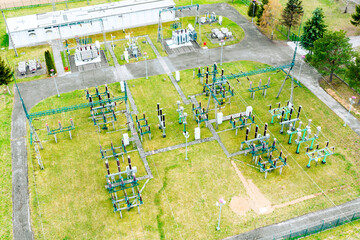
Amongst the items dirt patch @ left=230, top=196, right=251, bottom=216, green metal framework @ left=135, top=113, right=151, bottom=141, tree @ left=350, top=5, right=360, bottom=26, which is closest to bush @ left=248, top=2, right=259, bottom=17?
tree @ left=350, top=5, right=360, bottom=26

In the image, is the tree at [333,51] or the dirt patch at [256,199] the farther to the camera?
the tree at [333,51]

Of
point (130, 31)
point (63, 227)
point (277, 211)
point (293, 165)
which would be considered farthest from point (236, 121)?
point (130, 31)

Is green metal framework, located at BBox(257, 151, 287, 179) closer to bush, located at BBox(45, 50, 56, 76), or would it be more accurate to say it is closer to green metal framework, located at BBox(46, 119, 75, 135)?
green metal framework, located at BBox(46, 119, 75, 135)

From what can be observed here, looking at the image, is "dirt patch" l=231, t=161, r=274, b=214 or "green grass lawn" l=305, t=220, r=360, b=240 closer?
"green grass lawn" l=305, t=220, r=360, b=240

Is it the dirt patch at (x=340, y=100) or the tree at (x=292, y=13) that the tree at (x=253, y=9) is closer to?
the tree at (x=292, y=13)

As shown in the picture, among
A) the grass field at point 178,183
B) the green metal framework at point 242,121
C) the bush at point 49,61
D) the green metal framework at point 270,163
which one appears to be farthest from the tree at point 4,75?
the green metal framework at point 270,163

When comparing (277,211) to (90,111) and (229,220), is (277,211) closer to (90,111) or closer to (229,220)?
(229,220)
